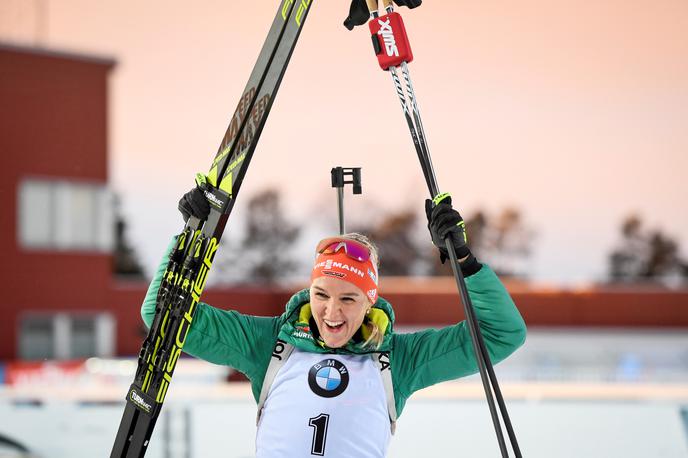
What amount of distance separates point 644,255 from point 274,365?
2770 centimetres

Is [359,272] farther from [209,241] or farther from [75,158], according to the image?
[75,158]

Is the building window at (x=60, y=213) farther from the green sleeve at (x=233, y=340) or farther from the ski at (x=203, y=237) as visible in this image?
the green sleeve at (x=233, y=340)

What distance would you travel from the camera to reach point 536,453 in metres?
3.50

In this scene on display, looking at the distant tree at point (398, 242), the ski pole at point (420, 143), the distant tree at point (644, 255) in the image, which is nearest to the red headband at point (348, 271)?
the ski pole at point (420, 143)

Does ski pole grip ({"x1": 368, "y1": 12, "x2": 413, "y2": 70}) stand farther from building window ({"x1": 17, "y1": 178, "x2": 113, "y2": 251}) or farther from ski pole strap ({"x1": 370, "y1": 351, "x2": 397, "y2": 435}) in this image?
building window ({"x1": 17, "y1": 178, "x2": 113, "y2": 251})

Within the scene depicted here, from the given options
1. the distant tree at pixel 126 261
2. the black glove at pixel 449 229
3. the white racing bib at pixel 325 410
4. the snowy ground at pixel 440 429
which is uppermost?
the distant tree at pixel 126 261

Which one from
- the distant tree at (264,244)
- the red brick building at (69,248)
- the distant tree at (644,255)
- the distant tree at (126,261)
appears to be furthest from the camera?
the distant tree at (264,244)

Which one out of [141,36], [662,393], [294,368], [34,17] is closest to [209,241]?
[294,368]

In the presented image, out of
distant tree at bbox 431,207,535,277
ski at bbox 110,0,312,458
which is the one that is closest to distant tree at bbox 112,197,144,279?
distant tree at bbox 431,207,535,277

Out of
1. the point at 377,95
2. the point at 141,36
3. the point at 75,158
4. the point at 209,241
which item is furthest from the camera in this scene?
the point at 377,95

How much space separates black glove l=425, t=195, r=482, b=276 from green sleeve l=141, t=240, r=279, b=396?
1.61ft

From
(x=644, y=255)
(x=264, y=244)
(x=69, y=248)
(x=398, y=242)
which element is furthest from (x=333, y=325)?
(x=398, y=242)

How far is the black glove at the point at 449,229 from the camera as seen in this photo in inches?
77.9

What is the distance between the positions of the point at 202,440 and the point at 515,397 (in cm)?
135
